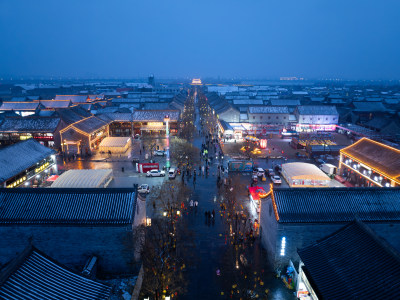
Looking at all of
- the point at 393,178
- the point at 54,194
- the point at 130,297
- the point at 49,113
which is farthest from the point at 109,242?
the point at 49,113

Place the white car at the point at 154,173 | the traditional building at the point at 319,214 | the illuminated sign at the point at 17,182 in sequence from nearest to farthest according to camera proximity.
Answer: the traditional building at the point at 319,214 < the illuminated sign at the point at 17,182 < the white car at the point at 154,173

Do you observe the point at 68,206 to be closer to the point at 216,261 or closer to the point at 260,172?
the point at 216,261

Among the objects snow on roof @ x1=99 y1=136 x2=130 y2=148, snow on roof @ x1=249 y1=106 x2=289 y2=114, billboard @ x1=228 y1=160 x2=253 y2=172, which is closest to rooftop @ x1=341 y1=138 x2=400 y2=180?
billboard @ x1=228 y1=160 x2=253 y2=172

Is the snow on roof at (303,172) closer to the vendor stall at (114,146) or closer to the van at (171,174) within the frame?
the van at (171,174)

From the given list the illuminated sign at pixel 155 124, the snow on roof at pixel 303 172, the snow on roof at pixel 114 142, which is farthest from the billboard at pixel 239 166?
the illuminated sign at pixel 155 124

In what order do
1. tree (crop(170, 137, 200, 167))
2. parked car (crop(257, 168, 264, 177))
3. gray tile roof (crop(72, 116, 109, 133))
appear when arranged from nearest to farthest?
parked car (crop(257, 168, 264, 177)) < tree (crop(170, 137, 200, 167)) < gray tile roof (crop(72, 116, 109, 133))

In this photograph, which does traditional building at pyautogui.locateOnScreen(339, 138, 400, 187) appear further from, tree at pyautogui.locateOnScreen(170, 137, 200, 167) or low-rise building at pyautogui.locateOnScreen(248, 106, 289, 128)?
low-rise building at pyautogui.locateOnScreen(248, 106, 289, 128)

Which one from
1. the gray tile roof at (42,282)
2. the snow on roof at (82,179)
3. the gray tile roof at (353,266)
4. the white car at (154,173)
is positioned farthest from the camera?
the white car at (154,173)
